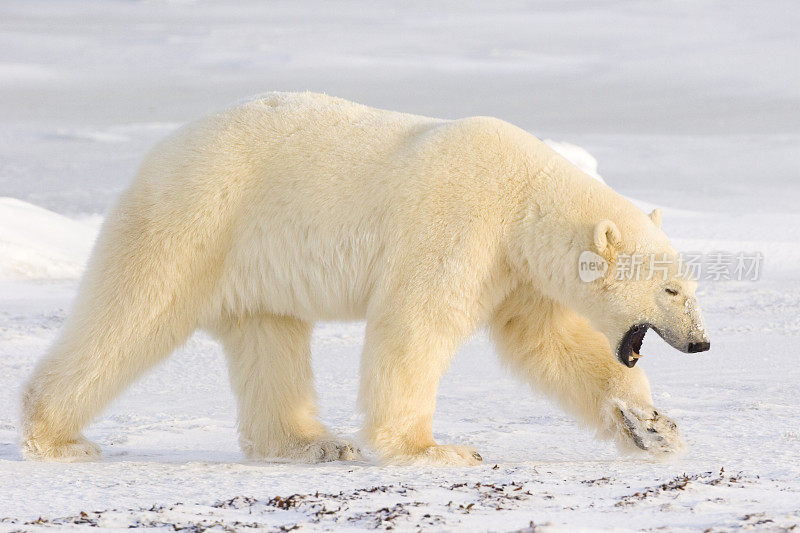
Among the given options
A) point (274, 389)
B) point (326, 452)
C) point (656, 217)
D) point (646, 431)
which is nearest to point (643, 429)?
point (646, 431)

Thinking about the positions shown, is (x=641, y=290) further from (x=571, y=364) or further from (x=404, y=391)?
(x=404, y=391)

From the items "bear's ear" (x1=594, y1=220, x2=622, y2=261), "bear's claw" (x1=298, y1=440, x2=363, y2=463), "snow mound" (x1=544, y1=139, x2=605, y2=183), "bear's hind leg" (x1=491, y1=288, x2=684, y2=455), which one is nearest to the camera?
"bear's ear" (x1=594, y1=220, x2=622, y2=261)

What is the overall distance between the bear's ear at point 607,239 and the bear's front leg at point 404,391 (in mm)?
790

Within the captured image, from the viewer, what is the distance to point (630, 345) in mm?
4449

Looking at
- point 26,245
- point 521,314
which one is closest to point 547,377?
point 521,314

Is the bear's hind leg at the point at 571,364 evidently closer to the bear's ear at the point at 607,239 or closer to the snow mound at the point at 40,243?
the bear's ear at the point at 607,239

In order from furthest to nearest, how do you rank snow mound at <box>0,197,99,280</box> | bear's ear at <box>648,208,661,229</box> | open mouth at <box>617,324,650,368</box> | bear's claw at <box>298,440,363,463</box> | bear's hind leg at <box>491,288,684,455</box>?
snow mound at <box>0,197,99,280</box> → bear's claw at <box>298,440,363,463</box> → bear's ear at <box>648,208,661,229</box> → bear's hind leg at <box>491,288,684,455</box> → open mouth at <box>617,324,650,368</box>

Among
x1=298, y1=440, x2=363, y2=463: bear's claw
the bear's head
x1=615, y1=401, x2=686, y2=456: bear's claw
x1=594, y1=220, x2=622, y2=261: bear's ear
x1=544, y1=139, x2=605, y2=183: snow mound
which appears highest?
x1=544, y1=139, x2=605, y2=183: snow mound

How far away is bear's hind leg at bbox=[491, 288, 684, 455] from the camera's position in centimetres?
466

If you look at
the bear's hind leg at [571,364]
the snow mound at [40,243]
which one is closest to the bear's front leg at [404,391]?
the bear's hind leg at [571,364]

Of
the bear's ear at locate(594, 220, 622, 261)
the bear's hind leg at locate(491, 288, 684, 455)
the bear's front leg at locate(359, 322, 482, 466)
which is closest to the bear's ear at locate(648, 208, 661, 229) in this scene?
the bear's ear at locate(594, 220, 622, 261)

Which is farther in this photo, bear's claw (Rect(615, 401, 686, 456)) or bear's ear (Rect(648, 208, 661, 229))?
bear's ear (Rect(648, 208, 661, 229))

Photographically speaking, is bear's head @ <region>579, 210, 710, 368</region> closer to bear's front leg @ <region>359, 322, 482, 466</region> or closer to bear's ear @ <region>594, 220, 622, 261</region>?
bear's ear @ <region>594, 220, 622, 261</region>

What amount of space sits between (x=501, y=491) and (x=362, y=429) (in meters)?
1.13
